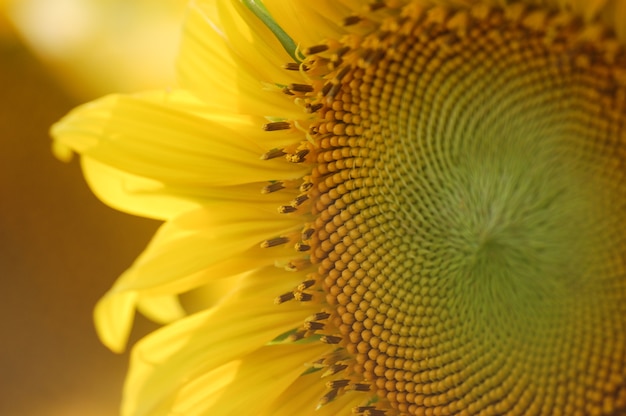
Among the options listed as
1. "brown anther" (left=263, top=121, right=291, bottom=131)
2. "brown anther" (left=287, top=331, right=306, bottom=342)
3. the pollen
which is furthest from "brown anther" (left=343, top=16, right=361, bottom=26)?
"brown anther" (left=287, top=331, right=306, bottom=342)

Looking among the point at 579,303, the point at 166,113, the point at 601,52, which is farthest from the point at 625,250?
the point at 166,113

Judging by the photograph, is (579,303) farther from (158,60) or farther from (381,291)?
(158,60)

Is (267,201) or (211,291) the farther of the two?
(211,291)

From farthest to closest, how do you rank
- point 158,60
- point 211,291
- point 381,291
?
1. point 158,60
2. point 211,291
3. point 381,291

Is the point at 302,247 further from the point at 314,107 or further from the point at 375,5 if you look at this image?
the point at 375,5

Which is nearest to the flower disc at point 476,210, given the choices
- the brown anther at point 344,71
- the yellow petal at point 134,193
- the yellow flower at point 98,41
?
the brown anther at point 344,71

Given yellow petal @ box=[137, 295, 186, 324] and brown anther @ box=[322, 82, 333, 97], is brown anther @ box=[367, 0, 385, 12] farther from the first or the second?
yellow petal @ box=[137, 295, 186, 324]
